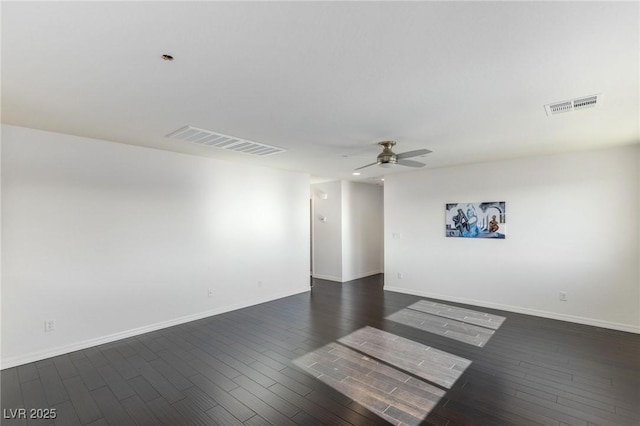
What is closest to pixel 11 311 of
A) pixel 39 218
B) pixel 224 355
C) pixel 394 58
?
pixel 39 218

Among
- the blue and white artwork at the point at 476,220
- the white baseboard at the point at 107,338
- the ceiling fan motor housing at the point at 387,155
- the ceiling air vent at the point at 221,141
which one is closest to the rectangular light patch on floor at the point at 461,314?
the blue and white artwork at the point at 476,220

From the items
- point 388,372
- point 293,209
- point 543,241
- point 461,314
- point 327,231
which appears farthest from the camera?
point 327,231

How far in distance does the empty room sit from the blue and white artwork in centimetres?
4

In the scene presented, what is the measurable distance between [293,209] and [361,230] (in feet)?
7.99

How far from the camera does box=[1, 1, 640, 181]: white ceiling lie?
60.3 inches

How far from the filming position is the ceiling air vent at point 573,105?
2582 millimetres

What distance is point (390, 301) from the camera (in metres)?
5.70

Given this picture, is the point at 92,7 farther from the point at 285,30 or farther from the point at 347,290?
the point at 347,290

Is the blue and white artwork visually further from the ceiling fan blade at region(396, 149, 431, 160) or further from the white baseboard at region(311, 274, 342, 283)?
the white baseboard at region(311, 274, 342, 283)

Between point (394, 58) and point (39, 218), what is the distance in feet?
13.5

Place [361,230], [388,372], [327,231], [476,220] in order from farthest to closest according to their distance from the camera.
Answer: [361,230] < [327,231] < [476,220] < [388,372]

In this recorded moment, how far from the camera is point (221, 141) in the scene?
3875mm

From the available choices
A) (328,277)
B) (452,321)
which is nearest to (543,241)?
(452,321)

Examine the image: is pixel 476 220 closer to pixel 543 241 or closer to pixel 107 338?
pixel 543 241
